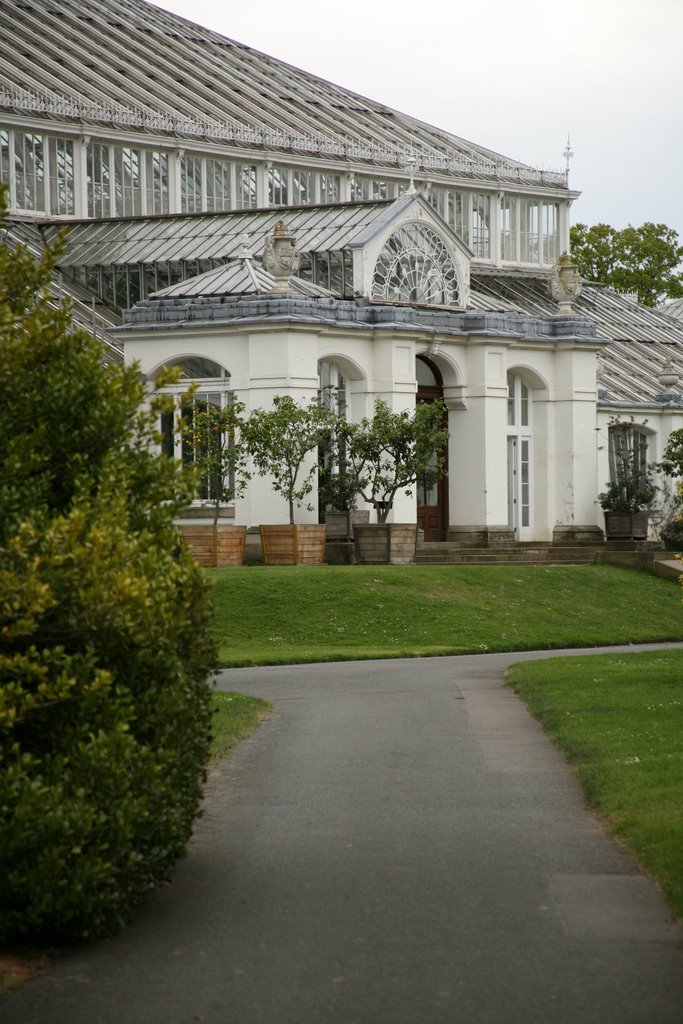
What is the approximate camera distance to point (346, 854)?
34.2ft

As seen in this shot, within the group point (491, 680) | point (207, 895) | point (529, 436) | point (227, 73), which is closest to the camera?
point (207, 895)

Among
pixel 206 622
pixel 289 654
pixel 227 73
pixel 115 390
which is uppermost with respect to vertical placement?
pixel 227 73

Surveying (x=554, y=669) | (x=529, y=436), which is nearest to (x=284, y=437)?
(x=529, y=436)

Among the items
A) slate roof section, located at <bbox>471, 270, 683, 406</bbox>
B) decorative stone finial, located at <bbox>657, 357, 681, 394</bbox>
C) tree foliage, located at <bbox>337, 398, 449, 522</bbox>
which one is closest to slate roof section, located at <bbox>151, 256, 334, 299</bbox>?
tree foliage, located at <bbox>337, 398, 449, 522</bbox>

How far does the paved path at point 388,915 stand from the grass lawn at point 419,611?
Result: 12.8 m

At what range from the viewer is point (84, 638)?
8.59 m

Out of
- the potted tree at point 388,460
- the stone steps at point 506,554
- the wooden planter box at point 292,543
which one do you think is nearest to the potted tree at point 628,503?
the stone steps at point 506,554

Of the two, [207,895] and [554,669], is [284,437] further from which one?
[207,895]

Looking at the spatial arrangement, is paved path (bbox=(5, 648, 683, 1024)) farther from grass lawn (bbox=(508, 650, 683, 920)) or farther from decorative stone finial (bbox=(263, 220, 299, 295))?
decorative stone finial (bbox=(263, 220, 299, 295))

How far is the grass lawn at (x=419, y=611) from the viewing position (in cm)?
2877

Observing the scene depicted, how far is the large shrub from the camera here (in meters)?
8.08

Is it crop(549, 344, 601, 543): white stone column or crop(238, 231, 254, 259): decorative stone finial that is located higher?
crop(238, 231, 254, 259): decorative stone finial

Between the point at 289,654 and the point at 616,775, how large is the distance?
1403 cm

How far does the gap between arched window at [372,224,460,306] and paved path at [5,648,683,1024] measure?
28.4 meters
